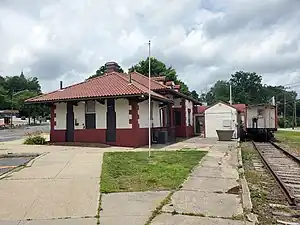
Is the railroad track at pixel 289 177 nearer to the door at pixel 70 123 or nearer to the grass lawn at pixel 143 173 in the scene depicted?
the grass lawn at pixel 143 173

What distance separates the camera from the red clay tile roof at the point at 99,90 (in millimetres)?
18281

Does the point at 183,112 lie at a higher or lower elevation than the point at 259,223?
higher

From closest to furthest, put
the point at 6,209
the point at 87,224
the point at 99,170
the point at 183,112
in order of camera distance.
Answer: the point at 87,224 → the point at 6,209 → the point at 99,170 → the point at 183,112

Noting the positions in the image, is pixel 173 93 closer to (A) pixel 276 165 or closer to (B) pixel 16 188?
(A) pixel 276 165

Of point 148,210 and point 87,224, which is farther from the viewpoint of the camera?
point 148,210

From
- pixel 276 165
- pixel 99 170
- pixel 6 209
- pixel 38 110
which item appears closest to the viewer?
pixel 6 209

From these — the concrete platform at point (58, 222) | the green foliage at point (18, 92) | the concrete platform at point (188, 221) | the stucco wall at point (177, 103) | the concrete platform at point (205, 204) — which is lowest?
the concrete platform at point (188, 221)

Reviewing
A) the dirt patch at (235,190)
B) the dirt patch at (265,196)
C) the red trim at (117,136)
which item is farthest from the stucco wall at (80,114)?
the dirt patch at (235,190)

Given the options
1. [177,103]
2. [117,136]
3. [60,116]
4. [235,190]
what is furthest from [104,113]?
[235,190]

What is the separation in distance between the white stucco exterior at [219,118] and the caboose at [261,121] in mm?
2278

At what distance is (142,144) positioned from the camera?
749 inches

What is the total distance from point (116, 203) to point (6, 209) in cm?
193

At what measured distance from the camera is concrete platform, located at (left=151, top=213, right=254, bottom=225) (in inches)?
197

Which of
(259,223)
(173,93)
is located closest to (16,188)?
(259,223)
